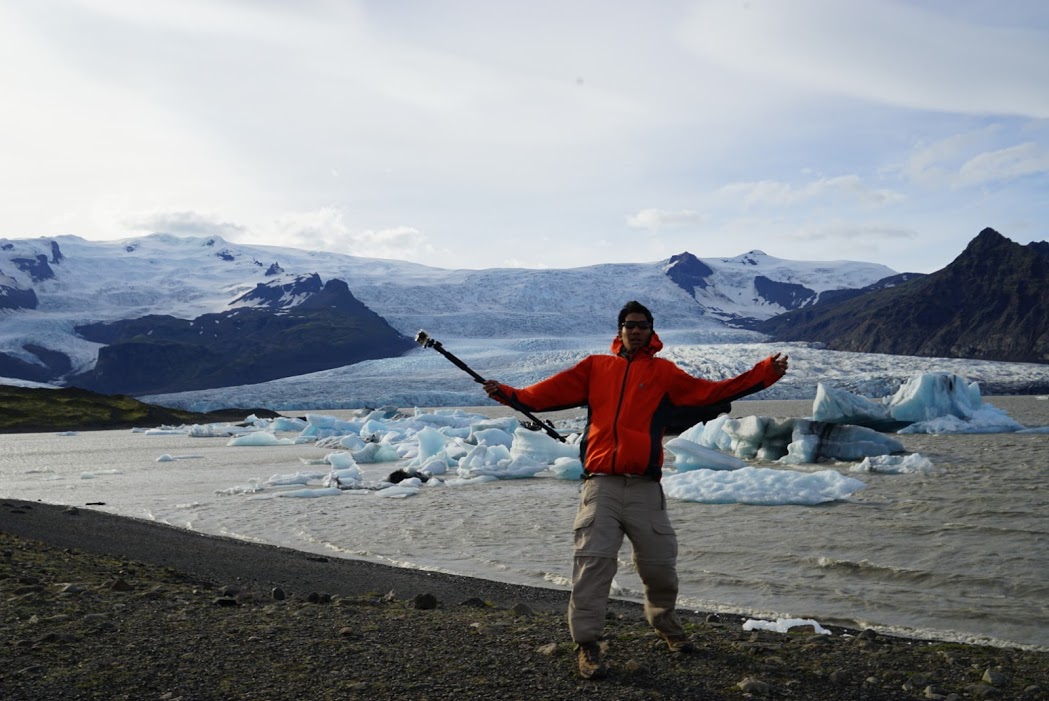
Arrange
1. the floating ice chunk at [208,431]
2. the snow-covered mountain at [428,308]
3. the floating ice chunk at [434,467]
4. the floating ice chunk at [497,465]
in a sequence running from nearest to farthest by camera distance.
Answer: the floating ice chunk at [497,465]
the floating ice chunk at [434,467]
the floating ice chunk at [208,431]
the snow-covered mountain at [428,308]

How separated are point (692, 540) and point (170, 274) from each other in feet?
430

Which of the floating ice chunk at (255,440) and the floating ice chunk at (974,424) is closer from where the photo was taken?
the floating ice chunk at (974,424)

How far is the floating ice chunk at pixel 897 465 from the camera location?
15.8m

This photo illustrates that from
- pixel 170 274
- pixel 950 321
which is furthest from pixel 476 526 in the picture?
pixel 170 274

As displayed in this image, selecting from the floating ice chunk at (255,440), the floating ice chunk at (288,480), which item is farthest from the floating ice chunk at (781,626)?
the floating ice chunk at (255,440)

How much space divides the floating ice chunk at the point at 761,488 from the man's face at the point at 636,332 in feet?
27.8

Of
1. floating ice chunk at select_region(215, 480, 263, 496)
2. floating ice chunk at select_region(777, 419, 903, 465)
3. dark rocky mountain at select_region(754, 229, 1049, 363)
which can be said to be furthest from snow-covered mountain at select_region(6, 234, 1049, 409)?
floating ice chunk at select_region(215, 480, 263, 496)

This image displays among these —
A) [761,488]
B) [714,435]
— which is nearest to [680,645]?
[761,488]

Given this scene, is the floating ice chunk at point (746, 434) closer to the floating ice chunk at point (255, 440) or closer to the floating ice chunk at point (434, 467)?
the floating ice chunk at point (434, 467)

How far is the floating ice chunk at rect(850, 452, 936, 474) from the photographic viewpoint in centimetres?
1581

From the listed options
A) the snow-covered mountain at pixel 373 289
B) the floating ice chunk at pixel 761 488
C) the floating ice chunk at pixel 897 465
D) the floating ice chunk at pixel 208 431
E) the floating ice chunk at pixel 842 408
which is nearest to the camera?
the floating ice chunk at pixel 761 488

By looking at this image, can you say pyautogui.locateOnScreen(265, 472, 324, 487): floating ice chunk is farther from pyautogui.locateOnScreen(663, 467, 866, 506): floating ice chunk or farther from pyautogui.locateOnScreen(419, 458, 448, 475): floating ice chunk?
pyautogui.locateOnScreen(663, 467, 866, 506): floating ice chunk

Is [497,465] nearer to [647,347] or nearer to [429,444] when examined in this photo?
[429,444]

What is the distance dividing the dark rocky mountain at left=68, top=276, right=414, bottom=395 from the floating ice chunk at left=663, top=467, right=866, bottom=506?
302 feet
